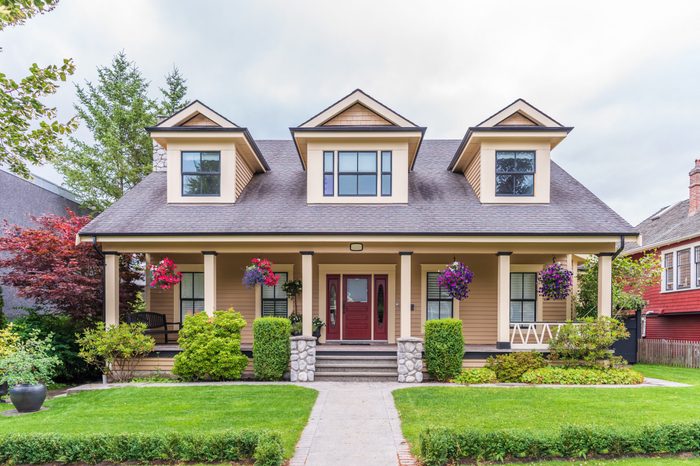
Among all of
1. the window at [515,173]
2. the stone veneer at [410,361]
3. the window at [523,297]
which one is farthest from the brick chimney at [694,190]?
the stone veneer at [410,361]

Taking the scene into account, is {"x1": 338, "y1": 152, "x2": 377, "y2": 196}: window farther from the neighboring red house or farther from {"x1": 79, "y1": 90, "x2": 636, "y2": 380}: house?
the neighboring red house

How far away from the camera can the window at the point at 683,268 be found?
58.5 feet

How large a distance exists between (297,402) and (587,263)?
9.84m

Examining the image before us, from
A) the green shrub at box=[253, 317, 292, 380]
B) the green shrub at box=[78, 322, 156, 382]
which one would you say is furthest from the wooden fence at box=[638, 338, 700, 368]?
the green shrub at box=[78, 322, 156, 382]

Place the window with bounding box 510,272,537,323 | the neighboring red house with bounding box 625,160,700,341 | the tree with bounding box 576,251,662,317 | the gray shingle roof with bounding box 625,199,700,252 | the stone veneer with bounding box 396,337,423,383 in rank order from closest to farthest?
1. the stone veneer with bounding box 396,337,423,383
2. the tree with bounding box 576,251,662,317
3. the window with bounding box 510,272,537,323
4. the neighboring red house with bounding box 625,160,700,341
5. the gray shingle roof with bounding box 625,199,700,252

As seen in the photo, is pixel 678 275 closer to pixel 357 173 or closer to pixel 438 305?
pixel 438 305

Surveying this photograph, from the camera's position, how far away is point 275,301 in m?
13.3

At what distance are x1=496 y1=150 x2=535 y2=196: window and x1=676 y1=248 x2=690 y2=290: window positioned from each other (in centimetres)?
1002

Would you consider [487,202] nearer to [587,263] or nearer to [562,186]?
[562,186]

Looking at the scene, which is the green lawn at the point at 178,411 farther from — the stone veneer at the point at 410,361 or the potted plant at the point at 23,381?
the stone veneer at the point at 410,361

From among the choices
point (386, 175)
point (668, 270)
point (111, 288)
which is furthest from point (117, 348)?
point (668, 270)

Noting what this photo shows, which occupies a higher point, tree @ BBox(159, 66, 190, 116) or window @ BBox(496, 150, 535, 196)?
tree @ BBox(159, 66, 190, 116)

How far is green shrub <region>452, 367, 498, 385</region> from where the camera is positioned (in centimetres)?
1022

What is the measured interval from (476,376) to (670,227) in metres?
15.3
